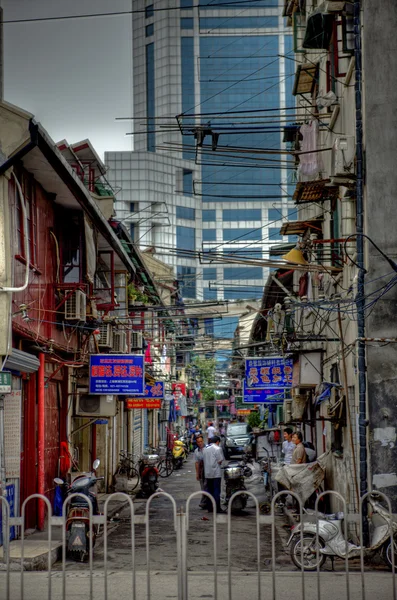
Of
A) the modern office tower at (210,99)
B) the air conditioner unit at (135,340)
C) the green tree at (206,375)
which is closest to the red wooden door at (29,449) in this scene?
the air conditioner unit at (135,340)

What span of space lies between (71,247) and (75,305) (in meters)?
2.04

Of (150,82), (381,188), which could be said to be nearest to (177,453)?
(381,188)

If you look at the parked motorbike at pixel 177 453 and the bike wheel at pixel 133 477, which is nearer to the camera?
the bike wheel at pixel 133 477

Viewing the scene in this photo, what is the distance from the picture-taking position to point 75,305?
64.0ft

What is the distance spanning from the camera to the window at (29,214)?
52.4 ft

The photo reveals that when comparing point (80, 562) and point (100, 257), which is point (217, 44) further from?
point (80, 562)

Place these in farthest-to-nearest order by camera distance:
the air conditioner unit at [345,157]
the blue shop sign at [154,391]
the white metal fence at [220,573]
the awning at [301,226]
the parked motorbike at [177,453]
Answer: the parked motorbike at [177,453] → the blue shop sign at [154,391] → the awning at [301,226] → the air conditioner unit at [345,157] → the white metal fence at [220,573]

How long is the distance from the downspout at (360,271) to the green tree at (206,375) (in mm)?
65155

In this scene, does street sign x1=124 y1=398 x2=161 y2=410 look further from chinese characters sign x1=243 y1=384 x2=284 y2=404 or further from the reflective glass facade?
the reflective glass facade

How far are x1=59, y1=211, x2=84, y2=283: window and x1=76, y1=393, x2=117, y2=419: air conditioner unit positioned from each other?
10.5 feet

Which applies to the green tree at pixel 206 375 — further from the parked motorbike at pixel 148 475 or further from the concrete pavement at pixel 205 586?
the concrete pavement at pixel 205 586

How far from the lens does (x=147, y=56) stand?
14912 centimetres

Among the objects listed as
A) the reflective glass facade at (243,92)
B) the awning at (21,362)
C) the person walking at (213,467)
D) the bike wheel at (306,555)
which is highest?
the reflective glass facade at (243,92)

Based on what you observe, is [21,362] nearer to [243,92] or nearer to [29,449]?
[29,449]
